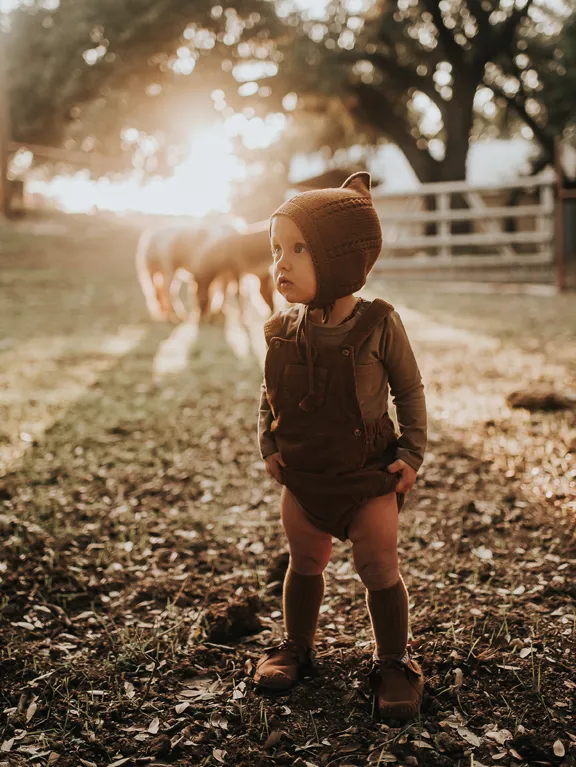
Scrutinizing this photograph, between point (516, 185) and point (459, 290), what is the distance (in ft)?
8.99

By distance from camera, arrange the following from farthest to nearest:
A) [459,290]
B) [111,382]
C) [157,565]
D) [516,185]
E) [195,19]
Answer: [195,19] → [516,185] → [459,290] → [111,382] → [157,565]

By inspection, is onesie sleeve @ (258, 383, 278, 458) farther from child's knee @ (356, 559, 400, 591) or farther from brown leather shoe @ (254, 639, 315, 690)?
brown leather shoe @ (254, 639, 315, 690)

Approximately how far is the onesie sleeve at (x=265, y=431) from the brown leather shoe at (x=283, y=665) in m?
0.60

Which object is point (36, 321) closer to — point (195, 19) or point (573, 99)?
point (195, 19)

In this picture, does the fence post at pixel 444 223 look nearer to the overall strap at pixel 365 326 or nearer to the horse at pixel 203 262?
the horse at pixel 203 262

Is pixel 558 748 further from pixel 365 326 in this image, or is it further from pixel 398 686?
pixel 365 326

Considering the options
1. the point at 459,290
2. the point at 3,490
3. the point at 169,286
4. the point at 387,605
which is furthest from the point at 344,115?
the point at 387,605

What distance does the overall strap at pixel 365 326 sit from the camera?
216cm

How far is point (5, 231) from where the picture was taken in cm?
1590

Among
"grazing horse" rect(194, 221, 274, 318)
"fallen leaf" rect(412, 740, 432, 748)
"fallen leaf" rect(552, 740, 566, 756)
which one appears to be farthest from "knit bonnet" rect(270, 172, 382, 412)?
"grazing horse" rect(194, 221, 274, 318)

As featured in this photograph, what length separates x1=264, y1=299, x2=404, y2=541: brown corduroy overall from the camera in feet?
7.11

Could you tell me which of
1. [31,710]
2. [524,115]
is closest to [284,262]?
[31,710]

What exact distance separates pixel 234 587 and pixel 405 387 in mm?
1218

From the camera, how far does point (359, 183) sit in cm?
228
